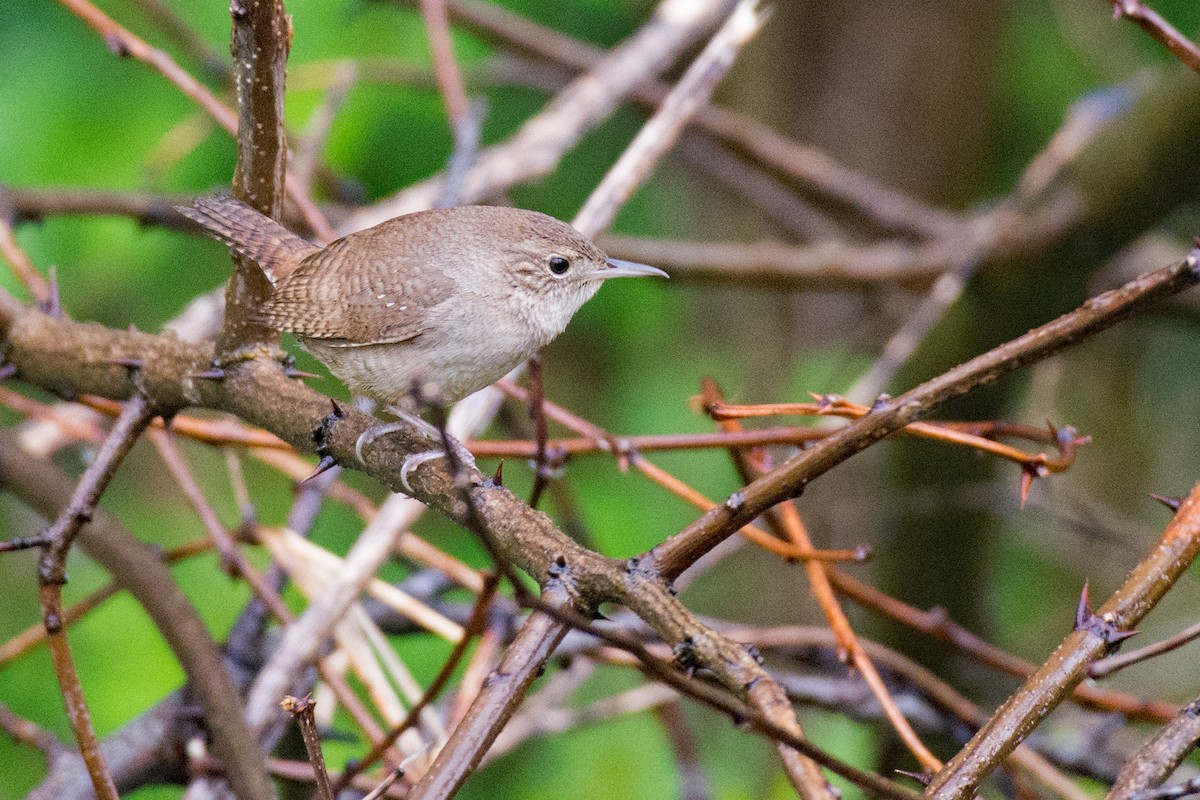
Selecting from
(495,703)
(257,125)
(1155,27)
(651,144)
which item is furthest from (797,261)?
(495,703)

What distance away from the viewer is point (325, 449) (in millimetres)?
1877

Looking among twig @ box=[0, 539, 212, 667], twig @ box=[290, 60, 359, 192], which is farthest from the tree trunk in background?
twig @ box=[0, 539, 212, 667]

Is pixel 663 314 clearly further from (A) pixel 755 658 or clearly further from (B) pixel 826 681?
(A) pixel 755 658

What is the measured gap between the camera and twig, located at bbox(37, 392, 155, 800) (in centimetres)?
158

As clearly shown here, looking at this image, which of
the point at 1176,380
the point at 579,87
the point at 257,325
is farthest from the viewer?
the point at 1176,380

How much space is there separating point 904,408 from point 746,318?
524 cm

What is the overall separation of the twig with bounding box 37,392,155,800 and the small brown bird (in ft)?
2.21

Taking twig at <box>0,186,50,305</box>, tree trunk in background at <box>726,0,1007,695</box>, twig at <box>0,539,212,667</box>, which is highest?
tree trunk in background at <box>726,0,1007,695</box>

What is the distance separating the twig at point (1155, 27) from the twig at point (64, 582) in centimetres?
165

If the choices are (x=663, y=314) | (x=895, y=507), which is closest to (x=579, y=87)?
(x=663, y=314)

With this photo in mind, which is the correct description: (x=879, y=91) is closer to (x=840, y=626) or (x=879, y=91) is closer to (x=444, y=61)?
(x=444, y=61)

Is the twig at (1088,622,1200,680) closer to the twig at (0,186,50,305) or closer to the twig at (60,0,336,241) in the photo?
A: the twig at (60,0,336,241)

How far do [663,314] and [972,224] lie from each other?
3.90 feet

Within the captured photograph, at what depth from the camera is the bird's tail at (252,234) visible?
2393 mm
